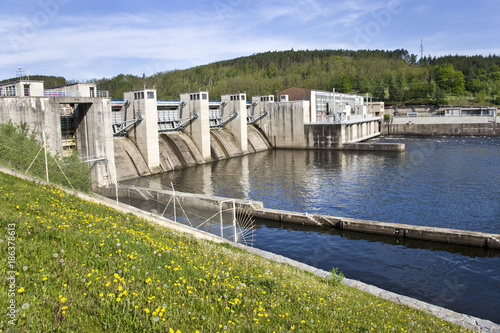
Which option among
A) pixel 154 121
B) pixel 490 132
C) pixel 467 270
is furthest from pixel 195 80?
pixel 467 270

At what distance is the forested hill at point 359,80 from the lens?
117 metres

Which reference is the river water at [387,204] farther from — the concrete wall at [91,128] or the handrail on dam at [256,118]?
the handrail on dam at [256,118]

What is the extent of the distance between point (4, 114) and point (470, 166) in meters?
41.9

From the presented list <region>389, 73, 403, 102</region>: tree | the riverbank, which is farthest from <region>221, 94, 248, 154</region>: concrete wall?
<region>389, 73, 403, 102</region>: tree

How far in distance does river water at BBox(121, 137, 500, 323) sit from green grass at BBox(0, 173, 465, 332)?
19.0 feet

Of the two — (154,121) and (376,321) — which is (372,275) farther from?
(154,121)

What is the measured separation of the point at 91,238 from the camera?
8.64 metres

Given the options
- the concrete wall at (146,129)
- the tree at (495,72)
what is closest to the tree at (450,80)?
the tree at (495,72)

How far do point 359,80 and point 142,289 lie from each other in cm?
13807

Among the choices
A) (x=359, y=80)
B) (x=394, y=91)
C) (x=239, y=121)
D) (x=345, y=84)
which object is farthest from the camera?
(x=359, y=80)

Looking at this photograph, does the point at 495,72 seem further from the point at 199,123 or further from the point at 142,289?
the point at 142,289

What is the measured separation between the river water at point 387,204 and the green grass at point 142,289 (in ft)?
19.0

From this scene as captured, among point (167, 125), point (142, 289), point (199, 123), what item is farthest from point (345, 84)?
point (142, 289)

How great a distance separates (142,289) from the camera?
7043 mm
